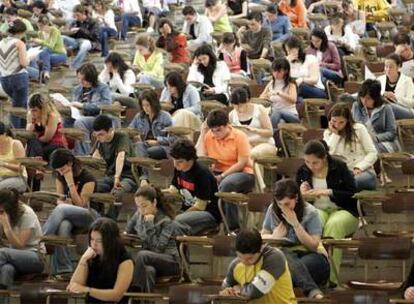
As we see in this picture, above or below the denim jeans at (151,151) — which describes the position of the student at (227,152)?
above

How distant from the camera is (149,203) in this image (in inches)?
452

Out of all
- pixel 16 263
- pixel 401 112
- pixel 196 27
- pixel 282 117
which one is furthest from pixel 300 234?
pixel 196 27

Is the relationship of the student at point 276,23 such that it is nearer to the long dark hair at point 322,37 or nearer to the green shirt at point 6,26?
the long dark hair at point 322,37

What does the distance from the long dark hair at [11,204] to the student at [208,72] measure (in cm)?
427

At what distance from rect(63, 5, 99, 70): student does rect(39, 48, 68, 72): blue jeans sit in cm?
26

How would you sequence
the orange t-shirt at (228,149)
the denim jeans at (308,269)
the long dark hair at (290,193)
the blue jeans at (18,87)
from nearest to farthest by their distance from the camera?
the denim jeans at (308,269) < the long dark hair at (290,193) < the orange t-shirt at (228,149) < the blue jeans at (18,87)

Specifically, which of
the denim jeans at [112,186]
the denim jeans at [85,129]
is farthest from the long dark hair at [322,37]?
the denim jeans at [112,186]

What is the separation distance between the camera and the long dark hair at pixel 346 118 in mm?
12274

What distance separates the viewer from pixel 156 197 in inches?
454

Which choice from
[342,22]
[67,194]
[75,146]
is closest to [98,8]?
[342,22]

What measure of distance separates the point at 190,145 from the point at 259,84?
4101 millimetres

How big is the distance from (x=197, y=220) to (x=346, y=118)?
1417 mm

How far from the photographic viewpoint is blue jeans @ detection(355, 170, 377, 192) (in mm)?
12234

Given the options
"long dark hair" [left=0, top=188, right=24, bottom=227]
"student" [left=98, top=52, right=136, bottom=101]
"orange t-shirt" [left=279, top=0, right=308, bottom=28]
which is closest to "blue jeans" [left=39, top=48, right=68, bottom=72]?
"student" [left=98, top=52, right=136, bottom=101]
